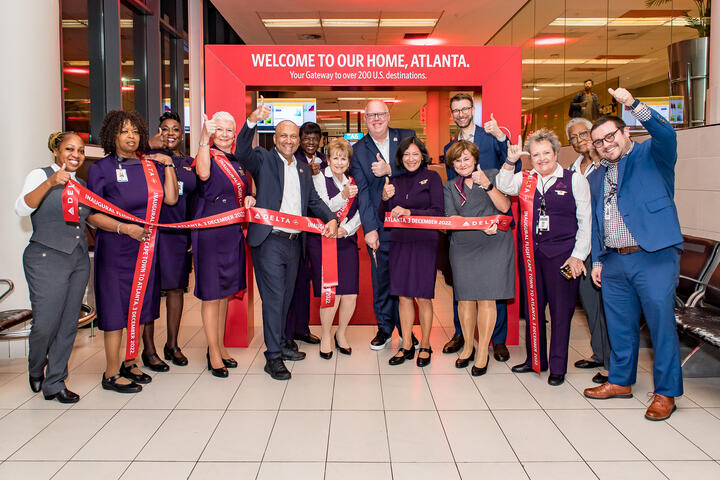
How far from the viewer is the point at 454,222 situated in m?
3.78

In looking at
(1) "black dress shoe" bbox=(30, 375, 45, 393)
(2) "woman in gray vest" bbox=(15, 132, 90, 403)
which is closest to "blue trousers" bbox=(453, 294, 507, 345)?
(2) "woman in gray vest" bbox=(15, 132, 90, 403)

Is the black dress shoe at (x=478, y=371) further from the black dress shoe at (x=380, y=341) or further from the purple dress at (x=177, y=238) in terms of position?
the purple dress at (x=177, y=238)

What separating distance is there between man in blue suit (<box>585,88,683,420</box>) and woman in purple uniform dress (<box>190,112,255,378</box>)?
2267 millimetres

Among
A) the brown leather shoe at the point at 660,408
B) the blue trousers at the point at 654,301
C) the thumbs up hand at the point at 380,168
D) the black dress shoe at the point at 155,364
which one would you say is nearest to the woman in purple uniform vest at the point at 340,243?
the thumbs up hand at the point at 380,168

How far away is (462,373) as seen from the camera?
12.7 ft

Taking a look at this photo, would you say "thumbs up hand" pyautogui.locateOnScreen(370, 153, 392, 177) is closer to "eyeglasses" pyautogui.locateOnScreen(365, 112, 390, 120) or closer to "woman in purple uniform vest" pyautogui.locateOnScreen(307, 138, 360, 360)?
"woman in purple uniform vest" pyautogui.locateOnScreen(307, 138, 360, 360)

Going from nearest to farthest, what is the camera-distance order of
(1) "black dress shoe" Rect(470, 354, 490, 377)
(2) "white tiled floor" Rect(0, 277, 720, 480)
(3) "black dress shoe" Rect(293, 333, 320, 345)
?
(2) "white tiled floor" Rect(0, 277, 720, 480) → (1) "black dress shoe" Rect(470, 354, 490, 377) → (3) "black dress shoe" Rect(293, 333, 320, 345)

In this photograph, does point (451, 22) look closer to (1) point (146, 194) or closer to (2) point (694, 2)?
(2) point (694, 2)

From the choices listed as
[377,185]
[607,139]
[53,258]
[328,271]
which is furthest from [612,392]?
[53,258]

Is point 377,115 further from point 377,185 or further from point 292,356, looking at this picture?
point 292,356

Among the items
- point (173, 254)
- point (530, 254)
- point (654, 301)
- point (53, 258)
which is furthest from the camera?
point (173, 254)

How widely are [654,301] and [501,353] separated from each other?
1354mm

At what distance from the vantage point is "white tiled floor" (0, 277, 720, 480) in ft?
8.34

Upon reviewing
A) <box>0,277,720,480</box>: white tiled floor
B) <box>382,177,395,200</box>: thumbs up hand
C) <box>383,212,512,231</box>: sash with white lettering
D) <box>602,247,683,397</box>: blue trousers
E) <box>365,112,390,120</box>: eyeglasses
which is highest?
<box>365,112,390,120</box>: eyeglasses
